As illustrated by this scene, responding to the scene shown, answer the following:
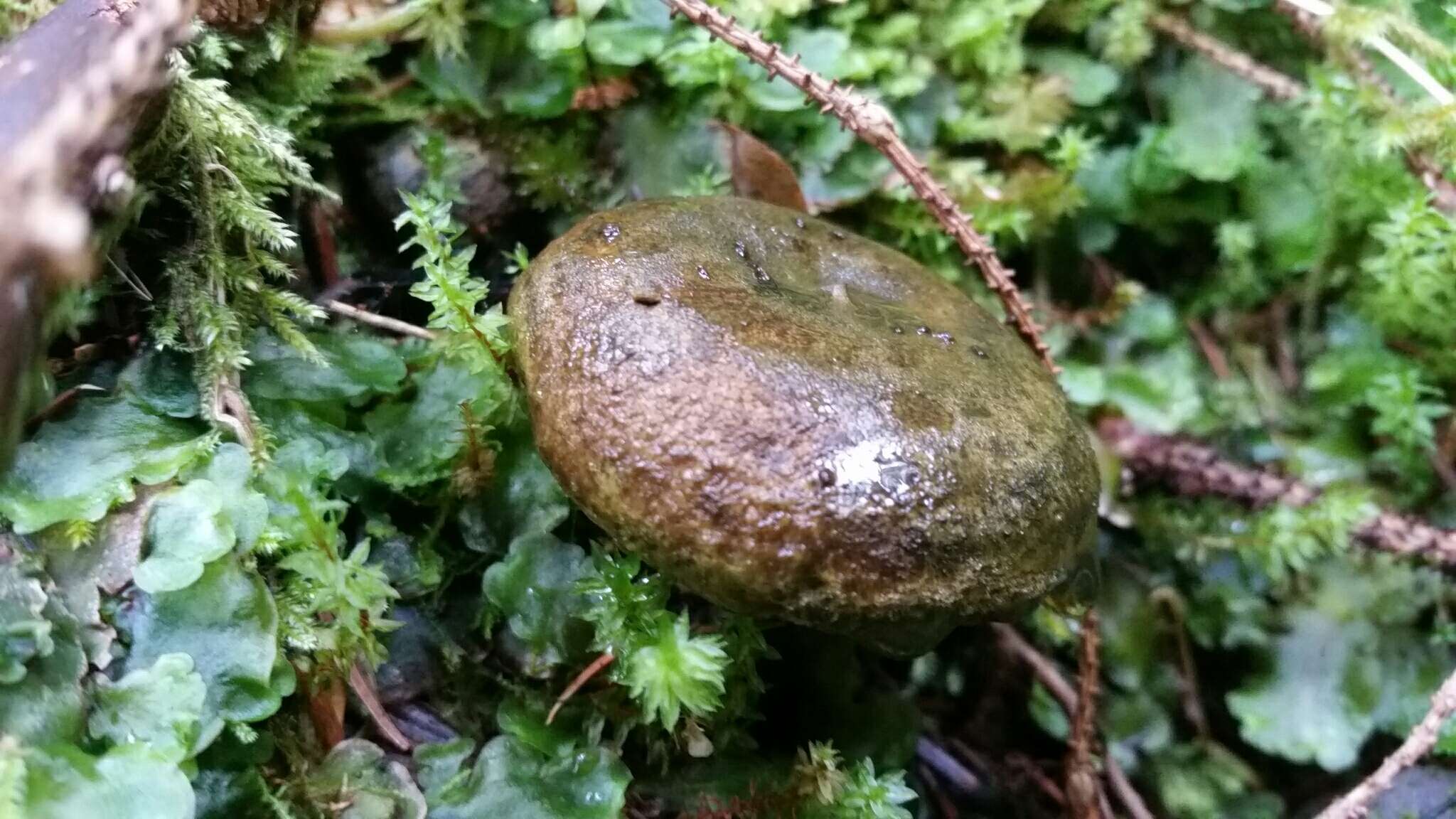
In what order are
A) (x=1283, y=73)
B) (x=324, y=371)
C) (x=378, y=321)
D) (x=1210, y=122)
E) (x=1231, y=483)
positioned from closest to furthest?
(x=324, y=371)
(x=378, y=321)
(x=1231, y=483)
(x=1210, y=122)
(x=1283, y=73)

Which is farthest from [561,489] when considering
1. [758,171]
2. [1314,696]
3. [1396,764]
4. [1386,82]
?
[1386,82]

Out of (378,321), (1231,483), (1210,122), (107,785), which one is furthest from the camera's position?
(1210,122)

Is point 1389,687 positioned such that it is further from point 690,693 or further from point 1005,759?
point 690,693

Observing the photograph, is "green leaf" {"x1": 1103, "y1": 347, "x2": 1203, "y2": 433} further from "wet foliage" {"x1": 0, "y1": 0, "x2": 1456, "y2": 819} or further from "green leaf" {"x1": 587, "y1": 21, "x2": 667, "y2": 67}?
"green leaf" {"x1": 587, "y1": 21, "x2": 667, "y2": 67}

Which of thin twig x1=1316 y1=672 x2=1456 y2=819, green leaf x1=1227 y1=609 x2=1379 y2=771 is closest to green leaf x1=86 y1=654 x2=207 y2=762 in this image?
thin twig x1=1316 y1=672 x2=1456 y2=819

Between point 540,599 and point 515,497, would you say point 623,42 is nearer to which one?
point 515,497

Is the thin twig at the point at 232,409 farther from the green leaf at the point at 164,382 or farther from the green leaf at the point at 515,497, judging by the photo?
the green leaf at the point at 515,497

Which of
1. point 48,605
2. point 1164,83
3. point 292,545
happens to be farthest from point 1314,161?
point 48,605
